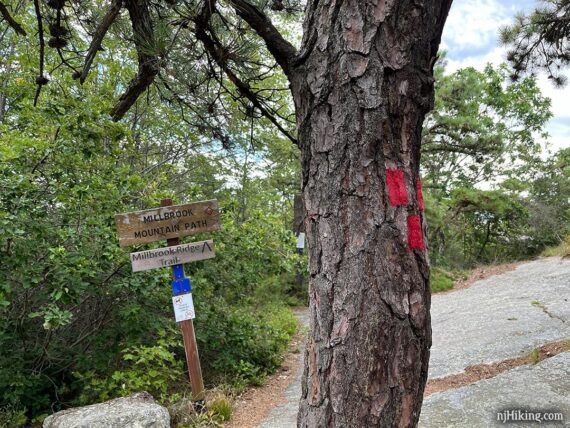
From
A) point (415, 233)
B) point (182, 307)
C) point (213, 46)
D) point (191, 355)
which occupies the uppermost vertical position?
point (213, 46)

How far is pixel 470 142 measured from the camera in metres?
9.20

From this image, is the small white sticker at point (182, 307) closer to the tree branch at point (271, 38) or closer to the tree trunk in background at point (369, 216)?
the tree trunk in background at point (369, 216)

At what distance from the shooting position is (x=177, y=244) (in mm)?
3738

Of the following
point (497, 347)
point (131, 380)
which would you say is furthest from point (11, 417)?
point (497, 347)

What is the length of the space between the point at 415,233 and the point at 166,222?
2.88 metres

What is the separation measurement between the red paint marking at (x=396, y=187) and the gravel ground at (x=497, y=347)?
2058 mm

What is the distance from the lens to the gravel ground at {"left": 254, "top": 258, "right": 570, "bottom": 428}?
270cm

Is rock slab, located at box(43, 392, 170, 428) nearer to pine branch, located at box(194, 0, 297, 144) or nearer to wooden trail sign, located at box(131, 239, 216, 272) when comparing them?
wooden trail sign, located at box(131, 239, 216, 272)

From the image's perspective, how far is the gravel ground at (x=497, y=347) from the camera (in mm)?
2695

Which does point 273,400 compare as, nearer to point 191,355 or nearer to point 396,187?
point 191,355

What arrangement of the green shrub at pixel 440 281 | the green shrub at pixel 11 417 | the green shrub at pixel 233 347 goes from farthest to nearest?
the green shrub at pixel 440 281 < the green shrub at pixel 233 347 < the green shrub at pixel 11 417

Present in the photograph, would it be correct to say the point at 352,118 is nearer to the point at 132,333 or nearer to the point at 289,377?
the point at 132,333

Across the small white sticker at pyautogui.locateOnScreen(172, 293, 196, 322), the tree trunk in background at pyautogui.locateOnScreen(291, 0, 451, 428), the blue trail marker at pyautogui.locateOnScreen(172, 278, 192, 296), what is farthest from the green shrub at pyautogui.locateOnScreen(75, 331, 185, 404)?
the tree trunk in background at pyautogui.locateOnScreen(291, 0, 451, 428)

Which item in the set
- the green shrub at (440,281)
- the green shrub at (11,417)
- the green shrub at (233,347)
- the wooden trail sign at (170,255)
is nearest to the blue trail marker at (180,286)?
the wooden trail sign at (170,255)
